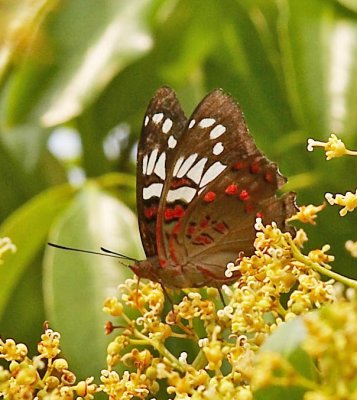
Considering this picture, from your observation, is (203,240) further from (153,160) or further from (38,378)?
(38,378)

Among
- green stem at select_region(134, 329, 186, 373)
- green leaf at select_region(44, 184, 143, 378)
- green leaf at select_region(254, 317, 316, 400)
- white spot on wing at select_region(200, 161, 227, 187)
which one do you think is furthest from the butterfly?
green leaf at select_region(254, 317, 316, 400)

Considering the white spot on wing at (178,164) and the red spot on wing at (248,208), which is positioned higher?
the white spot on wing at (178,164)

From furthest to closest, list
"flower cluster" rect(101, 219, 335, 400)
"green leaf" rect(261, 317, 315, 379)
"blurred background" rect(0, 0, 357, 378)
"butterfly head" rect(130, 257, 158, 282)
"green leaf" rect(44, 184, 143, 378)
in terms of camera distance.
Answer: "blurred background" rect(0, 0, 357, 378) → "green leaf" rect(44, 184, 143, 378) → "butterfly head" rect(130, 257, 158, 282) → "flower cluster" rect(101, 219, 335, 400) → "green leaf" rect(261, 317, 315, 379)

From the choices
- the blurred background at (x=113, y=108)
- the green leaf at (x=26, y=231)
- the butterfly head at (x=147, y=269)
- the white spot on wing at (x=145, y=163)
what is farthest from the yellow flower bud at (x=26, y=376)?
the green leaf at (x=26, y=231)

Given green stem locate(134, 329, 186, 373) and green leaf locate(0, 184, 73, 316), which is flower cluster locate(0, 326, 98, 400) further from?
green leaf locate(0, 184, 73, 316)

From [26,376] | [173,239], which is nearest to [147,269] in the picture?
[173,239]

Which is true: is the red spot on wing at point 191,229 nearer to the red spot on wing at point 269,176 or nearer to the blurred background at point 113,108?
the red spot on wing at point 269,176
